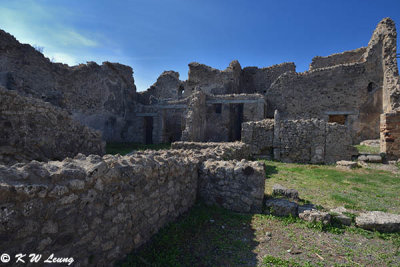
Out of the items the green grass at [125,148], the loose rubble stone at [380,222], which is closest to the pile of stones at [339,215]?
the loose rubble stone at [380,222]

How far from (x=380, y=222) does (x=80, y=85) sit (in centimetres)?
1979

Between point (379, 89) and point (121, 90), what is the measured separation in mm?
21979

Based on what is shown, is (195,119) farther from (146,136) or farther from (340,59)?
(340,59)

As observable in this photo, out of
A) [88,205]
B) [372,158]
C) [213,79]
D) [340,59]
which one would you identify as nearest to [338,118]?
[340,59]

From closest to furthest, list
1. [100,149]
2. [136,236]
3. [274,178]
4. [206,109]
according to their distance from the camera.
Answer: [136,236] < [274,178] < [100,149] < [206,109]

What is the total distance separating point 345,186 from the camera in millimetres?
6727

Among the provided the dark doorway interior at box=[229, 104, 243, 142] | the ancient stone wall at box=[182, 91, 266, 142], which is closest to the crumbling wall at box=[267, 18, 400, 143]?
the ancient stone wall at box=[182, 91, 266, 142]

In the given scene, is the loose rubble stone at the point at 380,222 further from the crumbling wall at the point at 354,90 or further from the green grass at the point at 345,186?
the crumbling wall at the point at 354,90

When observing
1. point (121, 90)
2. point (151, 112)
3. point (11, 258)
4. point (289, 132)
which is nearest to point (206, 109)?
point (151, 112)

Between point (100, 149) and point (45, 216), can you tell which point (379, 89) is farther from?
point (45, 216)

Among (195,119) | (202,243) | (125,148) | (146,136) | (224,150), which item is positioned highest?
(195,119)

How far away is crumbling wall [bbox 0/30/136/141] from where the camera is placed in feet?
44.0

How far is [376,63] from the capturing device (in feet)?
55.5

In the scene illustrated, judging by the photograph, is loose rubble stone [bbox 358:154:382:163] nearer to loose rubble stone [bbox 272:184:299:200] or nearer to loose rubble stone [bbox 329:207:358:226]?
loose rubble stone [bbox 329:207:358:226]
